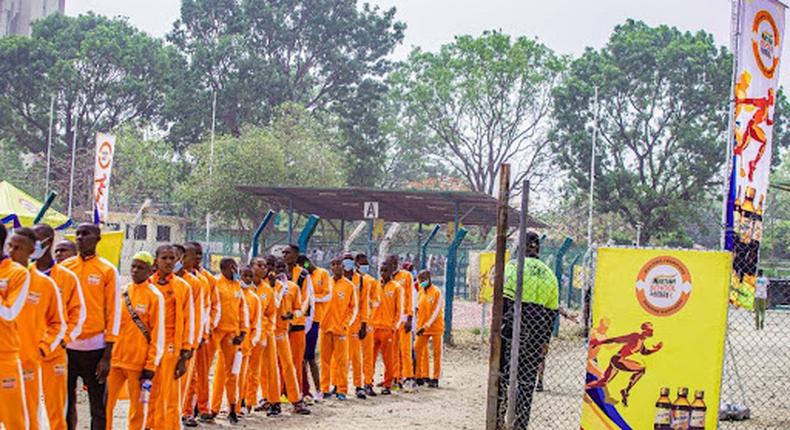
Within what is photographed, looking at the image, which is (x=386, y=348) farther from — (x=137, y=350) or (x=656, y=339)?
(x=656, y=339)

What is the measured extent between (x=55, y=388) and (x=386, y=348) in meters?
6.62

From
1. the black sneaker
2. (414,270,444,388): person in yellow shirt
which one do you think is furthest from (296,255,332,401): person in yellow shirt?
(414,270,444,388): person in yellow shirt

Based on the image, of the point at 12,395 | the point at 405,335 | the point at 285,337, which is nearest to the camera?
the point at 12,395

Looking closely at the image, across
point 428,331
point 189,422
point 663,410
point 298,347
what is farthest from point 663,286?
point 428,331

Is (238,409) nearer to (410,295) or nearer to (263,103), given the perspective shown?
(410,295)

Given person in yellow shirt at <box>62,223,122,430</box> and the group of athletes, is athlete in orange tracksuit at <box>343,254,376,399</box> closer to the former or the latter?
the group of athletes

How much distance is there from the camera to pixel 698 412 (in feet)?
23.9

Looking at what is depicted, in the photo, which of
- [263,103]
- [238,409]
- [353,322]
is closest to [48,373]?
[238,409]

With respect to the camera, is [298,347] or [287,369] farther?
[298,347]

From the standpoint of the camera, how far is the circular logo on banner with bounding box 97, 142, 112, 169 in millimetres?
16859

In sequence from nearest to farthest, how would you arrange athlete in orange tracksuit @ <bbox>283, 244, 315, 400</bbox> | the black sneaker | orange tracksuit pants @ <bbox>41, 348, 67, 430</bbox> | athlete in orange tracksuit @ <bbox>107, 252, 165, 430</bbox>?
orange tracksuit pants @ <bbox>41, 348, 67, 430</bbox>, athlete in orange tracksuit @ <bbox>107, 252, 165, 430</bbox>, the black sneaker, athlete in orange tracksuit @ <bbox>283, 244, 315, 400</bbox>

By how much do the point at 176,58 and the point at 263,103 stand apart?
17.4 feet

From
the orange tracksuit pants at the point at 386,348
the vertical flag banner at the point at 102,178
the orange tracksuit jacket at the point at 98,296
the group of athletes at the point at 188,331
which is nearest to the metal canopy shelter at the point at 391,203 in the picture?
the vertical flag banner at the point at 102,178

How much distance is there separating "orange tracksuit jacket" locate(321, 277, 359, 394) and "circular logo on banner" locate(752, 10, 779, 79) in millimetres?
5403
